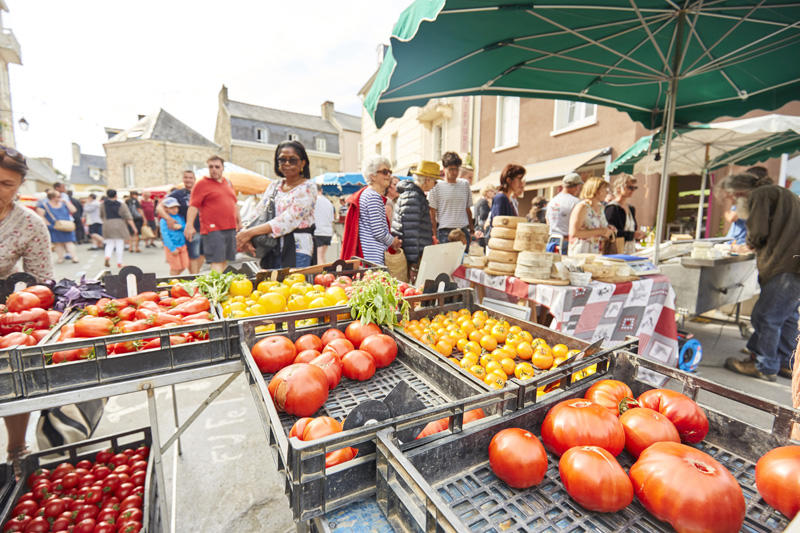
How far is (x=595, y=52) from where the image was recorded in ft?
13.6

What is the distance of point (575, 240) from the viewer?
4.41m

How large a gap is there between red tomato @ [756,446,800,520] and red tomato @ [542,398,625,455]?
11.2 inches

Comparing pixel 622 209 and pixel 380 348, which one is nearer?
pixel 380 348

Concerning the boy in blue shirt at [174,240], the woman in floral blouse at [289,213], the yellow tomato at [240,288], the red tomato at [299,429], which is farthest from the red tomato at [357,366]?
the boy in blue shirt at [174,240]

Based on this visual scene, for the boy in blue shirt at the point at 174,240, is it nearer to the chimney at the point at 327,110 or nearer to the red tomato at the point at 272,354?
the red tomato at the point at 272,354

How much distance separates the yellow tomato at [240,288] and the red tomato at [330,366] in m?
1.09

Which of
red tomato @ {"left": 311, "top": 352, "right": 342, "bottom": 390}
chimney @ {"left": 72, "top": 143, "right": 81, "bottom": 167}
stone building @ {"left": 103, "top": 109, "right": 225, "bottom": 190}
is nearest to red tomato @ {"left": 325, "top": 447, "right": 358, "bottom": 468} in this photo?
red tomato @ {"left": 311, "top": 352, "right": 342, "bottom": 390}

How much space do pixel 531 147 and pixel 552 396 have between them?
1240 centimetres

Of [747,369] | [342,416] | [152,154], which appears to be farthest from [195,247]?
[152,154]

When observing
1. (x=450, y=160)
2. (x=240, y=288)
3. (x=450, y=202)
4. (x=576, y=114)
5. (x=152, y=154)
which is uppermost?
(x=152, y=154)

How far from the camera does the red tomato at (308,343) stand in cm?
166

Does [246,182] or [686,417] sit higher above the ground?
[246,182]

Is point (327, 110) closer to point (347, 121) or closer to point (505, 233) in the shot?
point (347, 121)

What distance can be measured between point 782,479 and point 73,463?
10.1 ft
